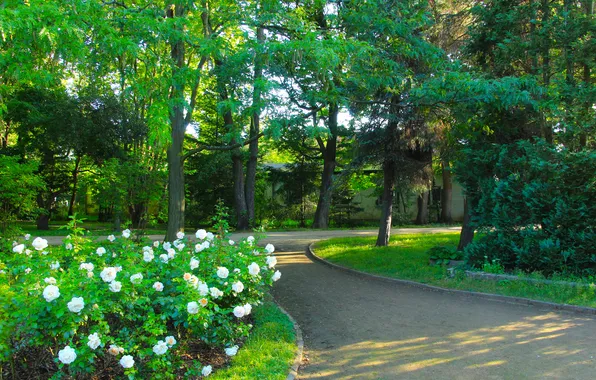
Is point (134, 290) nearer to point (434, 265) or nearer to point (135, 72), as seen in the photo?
point (135, 72)

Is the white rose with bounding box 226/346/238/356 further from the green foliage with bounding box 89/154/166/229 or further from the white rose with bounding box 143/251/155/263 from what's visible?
the green foliage with bounding box 89/154/166/229

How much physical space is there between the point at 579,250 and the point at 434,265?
343 cm

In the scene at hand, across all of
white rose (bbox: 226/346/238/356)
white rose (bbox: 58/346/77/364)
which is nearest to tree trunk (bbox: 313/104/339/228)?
white rose (bbox: 226/346/238/356)

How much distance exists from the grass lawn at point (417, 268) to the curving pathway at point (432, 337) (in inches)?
20.4

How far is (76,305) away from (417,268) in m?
8.71

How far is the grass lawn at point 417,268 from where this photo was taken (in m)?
7.37

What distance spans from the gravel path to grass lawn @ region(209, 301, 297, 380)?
0.27 meters

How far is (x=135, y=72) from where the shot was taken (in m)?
8.07

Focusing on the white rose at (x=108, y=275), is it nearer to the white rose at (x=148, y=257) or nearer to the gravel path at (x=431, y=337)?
the white rose at (x=148, y=257)

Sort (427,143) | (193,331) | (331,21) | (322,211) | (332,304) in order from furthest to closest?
(322,211), (427,143), (331,21), (332,304), (193,331)

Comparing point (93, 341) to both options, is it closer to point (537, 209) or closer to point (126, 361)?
point (126, 361)

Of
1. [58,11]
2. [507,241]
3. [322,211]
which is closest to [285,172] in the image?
[322,211]

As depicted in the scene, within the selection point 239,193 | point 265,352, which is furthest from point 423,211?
point 265,352

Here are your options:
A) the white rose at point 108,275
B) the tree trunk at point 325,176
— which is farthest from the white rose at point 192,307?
the tree trunk at point 325,176
